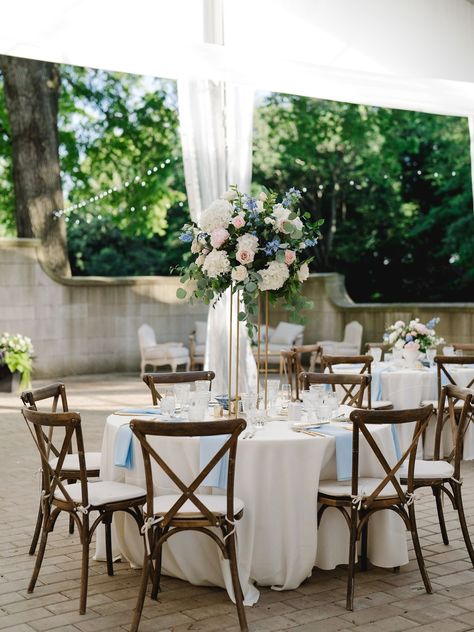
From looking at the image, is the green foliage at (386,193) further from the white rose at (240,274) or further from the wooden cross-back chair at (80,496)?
the wooden cross-back chair at (80,496)

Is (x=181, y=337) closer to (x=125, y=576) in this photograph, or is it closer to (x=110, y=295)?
(x=110, y=295)

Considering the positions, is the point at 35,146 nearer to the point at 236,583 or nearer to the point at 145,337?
the point at 145,337

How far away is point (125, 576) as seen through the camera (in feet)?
15.8

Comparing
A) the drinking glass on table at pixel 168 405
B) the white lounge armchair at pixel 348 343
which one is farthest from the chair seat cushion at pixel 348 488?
the white lounge armchair at pixel 348 343

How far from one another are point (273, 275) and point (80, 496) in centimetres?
143

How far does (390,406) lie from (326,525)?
332 centimetres

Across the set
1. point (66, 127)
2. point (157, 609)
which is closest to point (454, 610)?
point (157, 609)

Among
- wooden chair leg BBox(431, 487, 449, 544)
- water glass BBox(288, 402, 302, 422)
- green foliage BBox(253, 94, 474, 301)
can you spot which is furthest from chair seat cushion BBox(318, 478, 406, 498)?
green foliage BBox(253, 94, 474, 301)

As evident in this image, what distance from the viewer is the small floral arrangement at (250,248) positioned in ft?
15.5

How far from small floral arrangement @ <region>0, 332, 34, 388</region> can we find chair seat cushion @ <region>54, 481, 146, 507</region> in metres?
8.55

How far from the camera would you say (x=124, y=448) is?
15.3 ft

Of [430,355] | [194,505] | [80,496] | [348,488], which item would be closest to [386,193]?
[430,355]

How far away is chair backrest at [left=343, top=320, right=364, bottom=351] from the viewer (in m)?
14.7

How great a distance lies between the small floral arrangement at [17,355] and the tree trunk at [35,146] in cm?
314
